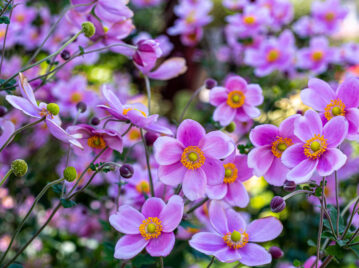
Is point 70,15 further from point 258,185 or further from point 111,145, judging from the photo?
point 258,185

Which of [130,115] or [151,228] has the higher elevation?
[130,115]

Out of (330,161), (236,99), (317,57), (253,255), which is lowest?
(317,57)

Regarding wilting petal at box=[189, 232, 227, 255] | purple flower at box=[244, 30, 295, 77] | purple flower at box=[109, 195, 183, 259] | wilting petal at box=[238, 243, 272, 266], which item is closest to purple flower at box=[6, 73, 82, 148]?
purple flower at box=[109, 195, 183, 259]

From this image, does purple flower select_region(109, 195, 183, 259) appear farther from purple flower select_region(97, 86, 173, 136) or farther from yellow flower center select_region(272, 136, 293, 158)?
yellow flower center select_region(272, 136, 293, 158)

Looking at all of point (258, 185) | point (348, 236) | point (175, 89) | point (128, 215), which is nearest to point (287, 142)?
point (348, 236)

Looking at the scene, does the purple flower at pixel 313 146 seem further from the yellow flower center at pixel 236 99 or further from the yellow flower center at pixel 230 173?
the yellow flower center at pixel 236 99

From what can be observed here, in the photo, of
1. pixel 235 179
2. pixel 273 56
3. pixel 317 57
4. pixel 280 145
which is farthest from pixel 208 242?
pixel 317 57

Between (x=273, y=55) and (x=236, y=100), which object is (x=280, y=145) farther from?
(x=273, y=55)
